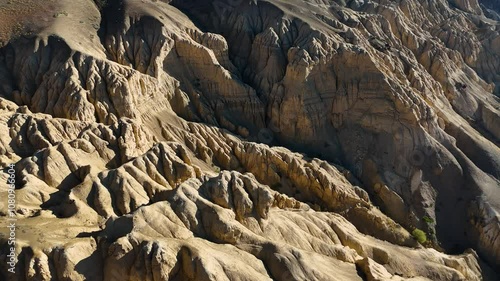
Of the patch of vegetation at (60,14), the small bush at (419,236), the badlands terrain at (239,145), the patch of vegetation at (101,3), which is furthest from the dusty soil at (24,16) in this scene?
the small bush at (419,236)

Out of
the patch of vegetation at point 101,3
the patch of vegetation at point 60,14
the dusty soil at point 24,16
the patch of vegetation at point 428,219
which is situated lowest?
the patch of vegetation at point 428,219

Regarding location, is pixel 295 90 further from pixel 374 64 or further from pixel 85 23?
pixel 85 23

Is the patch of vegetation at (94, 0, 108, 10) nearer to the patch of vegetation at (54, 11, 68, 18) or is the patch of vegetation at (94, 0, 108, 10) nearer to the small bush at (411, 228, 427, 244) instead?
the patch of vegetation at (54, 11, 68, 18)

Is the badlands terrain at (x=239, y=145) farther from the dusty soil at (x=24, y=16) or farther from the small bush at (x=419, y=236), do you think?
the small bush at (x=419, y=236)

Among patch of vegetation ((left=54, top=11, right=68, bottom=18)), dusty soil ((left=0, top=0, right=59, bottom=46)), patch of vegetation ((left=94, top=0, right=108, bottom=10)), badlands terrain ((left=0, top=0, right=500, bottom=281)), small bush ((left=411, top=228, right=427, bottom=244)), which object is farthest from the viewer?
patch of vegetation ((left=94, top=0, right=108, bottom=10))

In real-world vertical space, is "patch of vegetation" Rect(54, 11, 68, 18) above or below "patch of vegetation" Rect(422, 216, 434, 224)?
above

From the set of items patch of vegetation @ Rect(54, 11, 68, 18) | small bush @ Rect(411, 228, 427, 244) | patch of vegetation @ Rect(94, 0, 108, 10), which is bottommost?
small bush @ Rect(411, 228, 427, 244)

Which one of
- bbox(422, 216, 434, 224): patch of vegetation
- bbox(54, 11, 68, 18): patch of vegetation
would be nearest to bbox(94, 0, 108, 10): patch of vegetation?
bbox(54, 11, 68, 18): patch of vegetation

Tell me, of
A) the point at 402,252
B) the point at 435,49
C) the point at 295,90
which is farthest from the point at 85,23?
the point at 435,49
